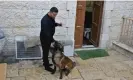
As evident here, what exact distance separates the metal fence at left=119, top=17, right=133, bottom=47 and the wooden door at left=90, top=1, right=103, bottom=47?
30.1 inches

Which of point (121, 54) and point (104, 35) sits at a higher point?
point (104, 35)

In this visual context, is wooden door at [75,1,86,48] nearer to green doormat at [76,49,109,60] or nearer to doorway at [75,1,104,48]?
doorway at [75,1,104,48]

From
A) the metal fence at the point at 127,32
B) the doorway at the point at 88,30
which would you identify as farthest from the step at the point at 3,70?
the metal fence at the point at 127,32

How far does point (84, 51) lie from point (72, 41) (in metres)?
0.60

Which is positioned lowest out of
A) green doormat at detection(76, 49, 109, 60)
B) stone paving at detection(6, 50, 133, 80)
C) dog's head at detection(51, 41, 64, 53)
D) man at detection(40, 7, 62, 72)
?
stone paving at detection(6, 50, 133, 80)

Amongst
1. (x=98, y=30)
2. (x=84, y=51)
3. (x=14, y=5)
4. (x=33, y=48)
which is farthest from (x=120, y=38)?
(x=14, y=5)

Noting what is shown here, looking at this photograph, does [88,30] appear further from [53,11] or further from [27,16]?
[53,11]

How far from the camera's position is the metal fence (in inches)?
272

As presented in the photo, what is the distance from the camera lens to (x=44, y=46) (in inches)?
207

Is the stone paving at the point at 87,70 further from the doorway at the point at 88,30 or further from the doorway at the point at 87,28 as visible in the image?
the doorway at the point at 88,30

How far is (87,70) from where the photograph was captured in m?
5.66

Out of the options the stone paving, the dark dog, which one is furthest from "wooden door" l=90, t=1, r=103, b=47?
the dark dog

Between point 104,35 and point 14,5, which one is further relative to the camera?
point 104,35

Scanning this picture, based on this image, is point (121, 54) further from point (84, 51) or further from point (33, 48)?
point (33, 48)
